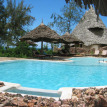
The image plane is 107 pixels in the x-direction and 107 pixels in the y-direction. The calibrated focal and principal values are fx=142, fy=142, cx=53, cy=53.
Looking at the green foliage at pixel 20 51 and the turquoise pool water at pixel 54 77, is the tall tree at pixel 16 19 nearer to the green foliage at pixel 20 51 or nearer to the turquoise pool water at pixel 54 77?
the green foliage at pixel 20 51

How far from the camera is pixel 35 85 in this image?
5.11 metres

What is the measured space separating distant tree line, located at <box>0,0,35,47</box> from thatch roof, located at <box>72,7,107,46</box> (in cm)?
1019

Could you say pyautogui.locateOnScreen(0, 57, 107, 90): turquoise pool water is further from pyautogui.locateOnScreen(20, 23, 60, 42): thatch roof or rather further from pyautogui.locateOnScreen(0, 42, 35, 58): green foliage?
pyautogui.locateOnScreen(0, 42, 35, 58): green foliage

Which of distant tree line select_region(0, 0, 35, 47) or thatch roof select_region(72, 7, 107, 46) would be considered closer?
distant tree line select_region(0, 0, 35, 47)

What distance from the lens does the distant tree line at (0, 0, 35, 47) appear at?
21.5m

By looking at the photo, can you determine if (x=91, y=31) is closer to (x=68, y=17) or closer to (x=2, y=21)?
(x=68, y=17)

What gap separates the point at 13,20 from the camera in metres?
22.1

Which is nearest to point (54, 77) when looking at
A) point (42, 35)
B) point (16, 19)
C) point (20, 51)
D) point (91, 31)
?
point (42, 35)

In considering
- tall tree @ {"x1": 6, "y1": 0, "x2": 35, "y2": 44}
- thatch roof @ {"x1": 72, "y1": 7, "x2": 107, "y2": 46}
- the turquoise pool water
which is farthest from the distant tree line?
the turquoise pool water

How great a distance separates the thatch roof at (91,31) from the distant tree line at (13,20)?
10.2 metres

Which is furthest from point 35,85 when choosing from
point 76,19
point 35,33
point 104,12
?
point 76,19

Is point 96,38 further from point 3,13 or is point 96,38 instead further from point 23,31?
point 3,13

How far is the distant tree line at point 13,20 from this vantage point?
21.5m

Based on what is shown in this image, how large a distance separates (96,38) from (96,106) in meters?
25.3
